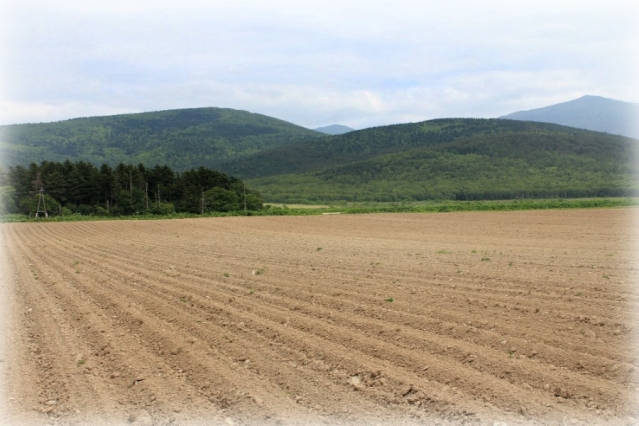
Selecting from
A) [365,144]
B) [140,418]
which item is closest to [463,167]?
[365,144]

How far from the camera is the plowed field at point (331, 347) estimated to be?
5.93 meters

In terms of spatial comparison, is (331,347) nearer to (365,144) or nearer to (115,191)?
(115,191)

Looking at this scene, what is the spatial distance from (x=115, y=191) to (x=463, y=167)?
87288 mm

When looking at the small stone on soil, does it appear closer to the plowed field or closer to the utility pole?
the plowed field

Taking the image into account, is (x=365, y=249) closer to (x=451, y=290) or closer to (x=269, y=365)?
(x=451, y=290)

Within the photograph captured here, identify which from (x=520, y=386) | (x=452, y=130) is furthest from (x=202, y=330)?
(x=452, y=130)

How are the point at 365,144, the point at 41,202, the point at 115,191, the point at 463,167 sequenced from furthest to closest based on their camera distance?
the point at 365,144, the point at 463,167, the point at 115,191, the point at 41,202

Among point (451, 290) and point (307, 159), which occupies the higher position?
point (307, 159)

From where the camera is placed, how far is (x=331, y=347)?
7906 mm

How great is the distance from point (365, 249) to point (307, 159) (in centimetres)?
15391

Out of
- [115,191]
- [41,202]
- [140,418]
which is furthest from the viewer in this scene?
[115,191]

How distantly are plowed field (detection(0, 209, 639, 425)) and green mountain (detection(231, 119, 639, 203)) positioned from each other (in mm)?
87657

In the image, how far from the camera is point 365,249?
72.9ft

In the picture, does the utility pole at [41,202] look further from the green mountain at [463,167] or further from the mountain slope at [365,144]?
the mountain slope at [365,144]
